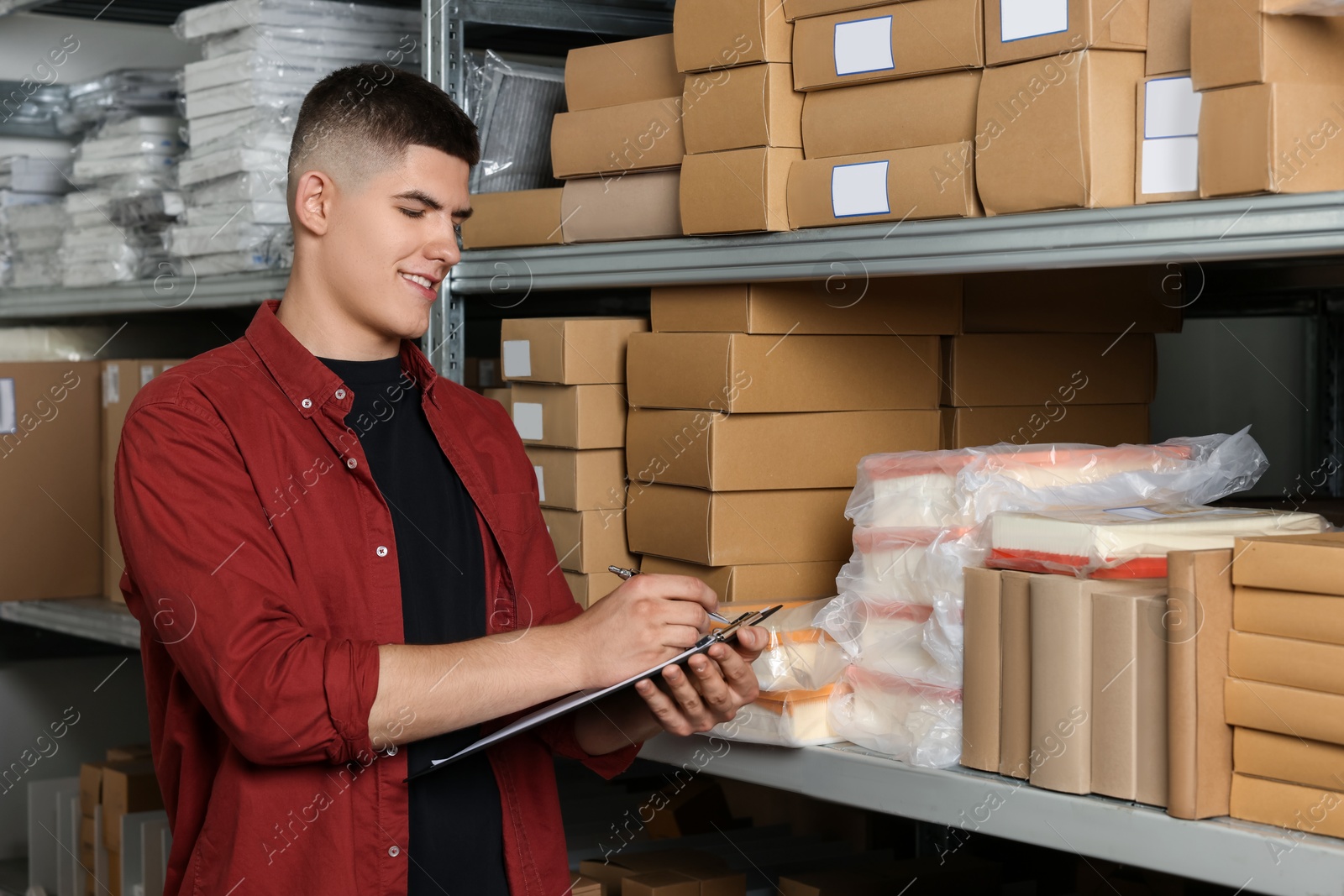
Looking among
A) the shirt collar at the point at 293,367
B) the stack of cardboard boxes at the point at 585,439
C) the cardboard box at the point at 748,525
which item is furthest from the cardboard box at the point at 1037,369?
the shirt collar at the point at 293,367

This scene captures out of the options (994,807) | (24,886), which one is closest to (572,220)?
(994,807)

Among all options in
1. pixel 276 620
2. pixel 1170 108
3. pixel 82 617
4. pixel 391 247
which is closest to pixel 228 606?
pixel 276 620

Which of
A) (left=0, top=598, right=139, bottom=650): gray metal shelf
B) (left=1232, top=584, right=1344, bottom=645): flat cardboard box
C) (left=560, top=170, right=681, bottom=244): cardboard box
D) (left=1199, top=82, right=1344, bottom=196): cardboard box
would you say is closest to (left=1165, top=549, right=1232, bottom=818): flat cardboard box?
(left=1232, top=584, right=1344, bottom=645): flat cardboard box

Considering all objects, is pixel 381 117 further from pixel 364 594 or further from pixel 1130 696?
pixel 1130 696

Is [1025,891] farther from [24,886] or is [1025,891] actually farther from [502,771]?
[24,886]

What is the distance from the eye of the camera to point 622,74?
1.89m

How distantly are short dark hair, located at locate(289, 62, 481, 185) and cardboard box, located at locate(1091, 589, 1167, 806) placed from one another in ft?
2.97

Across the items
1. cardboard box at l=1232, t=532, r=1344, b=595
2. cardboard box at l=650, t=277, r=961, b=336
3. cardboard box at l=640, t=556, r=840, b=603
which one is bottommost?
cardboard box at l=640, t=556, r=840, b=603

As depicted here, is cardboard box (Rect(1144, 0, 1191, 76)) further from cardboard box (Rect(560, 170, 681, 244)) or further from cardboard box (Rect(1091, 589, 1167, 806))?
cardboard box (Rect(560, 170, 681, 244))

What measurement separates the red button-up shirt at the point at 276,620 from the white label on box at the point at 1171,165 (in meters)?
0.80

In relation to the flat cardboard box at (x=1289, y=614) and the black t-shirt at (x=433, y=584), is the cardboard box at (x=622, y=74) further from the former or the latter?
the flat cardboard box at (x=1289, y=614)

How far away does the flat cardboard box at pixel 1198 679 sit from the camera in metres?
1.18

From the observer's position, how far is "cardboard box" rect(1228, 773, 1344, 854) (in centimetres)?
113

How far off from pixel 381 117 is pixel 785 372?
0.60 metres
